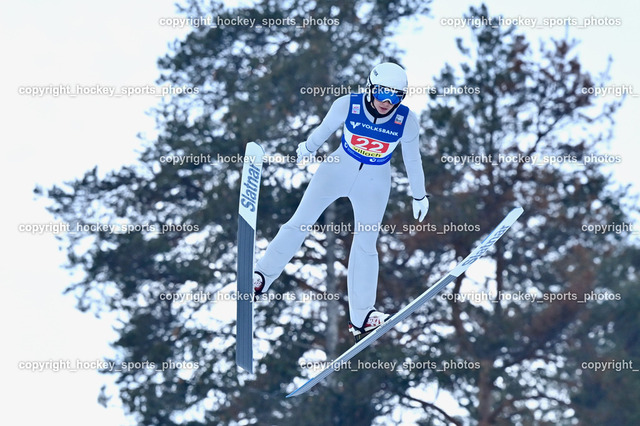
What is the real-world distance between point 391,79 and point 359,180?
857 millimetres

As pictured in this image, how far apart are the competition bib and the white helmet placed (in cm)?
19

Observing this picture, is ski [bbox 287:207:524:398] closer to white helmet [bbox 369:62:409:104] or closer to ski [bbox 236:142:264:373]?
ski [bbox 236:142:264:373]

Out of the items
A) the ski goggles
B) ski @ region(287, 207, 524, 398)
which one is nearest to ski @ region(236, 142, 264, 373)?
ski @ region(287, 207, 524, 398)

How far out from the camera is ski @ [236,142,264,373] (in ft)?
31.2

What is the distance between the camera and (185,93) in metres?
21.8

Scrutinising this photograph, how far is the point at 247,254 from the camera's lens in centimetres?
965

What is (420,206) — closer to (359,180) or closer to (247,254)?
(359,180)

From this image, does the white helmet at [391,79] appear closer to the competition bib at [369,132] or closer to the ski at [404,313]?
the competition bib at [369,132]

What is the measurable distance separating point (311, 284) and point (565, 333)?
13.7 feet

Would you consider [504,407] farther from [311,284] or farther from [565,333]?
[311,284]

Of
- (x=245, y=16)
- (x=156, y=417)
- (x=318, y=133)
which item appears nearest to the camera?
(x=318, y=133)

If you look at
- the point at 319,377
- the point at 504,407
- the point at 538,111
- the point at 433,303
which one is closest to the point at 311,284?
the point at 433,303

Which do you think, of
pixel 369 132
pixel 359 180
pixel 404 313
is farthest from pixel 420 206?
pixel 369 132

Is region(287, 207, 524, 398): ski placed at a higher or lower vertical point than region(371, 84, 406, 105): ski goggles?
lower
